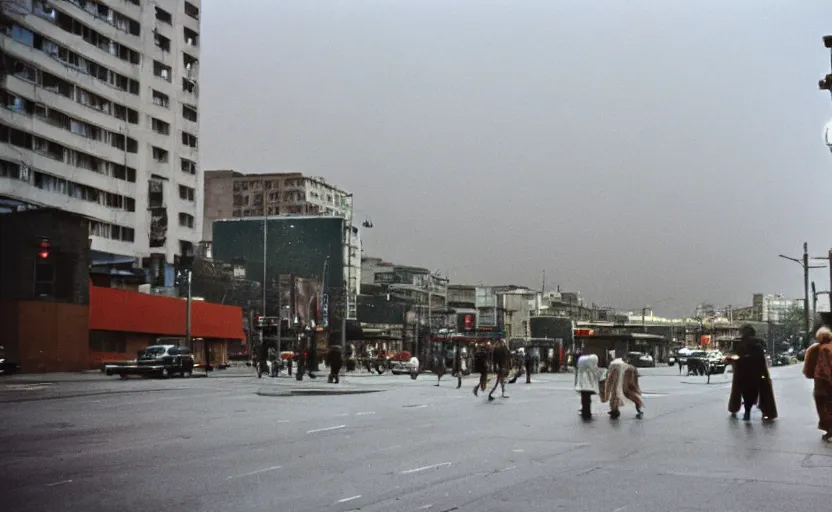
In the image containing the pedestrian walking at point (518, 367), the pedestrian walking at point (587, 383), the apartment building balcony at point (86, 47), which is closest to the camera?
the pedestrian walking at point (587, 383)

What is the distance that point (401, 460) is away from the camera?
47.2ft

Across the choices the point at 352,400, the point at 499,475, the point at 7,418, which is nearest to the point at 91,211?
the point at 352,400

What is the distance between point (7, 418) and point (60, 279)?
7.56 metres

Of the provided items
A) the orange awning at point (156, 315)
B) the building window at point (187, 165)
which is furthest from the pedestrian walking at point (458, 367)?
the building window at point (187, 165)

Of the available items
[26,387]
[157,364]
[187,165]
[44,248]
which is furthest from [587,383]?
[187,165]

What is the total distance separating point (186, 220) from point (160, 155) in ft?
20.6

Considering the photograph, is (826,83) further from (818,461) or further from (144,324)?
(144,324)

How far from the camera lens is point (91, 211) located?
7975 cm

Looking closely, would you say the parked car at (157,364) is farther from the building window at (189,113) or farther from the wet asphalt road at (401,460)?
the building window at (189,113)

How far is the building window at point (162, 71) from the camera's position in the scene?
90625 mm

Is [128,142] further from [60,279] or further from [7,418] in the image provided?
[60,279]

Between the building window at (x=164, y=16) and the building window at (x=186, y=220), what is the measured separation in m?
16.5

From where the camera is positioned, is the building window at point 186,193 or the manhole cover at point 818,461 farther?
the building window at point 186,193

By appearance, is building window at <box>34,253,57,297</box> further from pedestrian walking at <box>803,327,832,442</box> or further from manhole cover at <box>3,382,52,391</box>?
manhole cover at <box>3,382,52,391</box>
